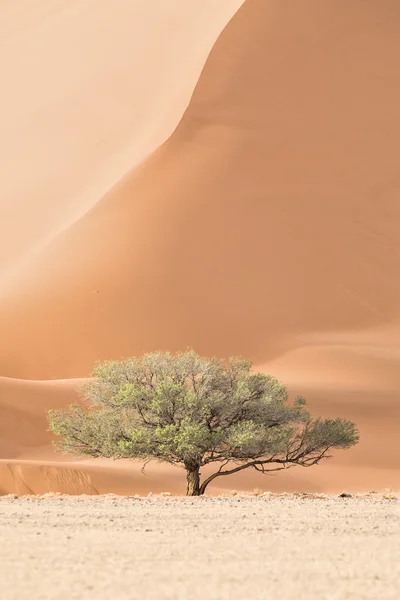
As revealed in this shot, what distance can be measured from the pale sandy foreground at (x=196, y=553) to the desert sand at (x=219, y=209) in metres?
18.2

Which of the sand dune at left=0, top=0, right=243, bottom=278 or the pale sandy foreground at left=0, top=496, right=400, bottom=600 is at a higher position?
the sand dune at left=0, top=0, right=243, bottom=278

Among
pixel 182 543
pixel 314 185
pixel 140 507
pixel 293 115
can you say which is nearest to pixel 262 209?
pixel 314 185

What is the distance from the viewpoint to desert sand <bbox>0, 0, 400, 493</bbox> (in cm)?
4631

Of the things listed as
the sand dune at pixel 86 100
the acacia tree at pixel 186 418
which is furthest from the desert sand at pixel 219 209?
the acacia tree at pixel 186 418

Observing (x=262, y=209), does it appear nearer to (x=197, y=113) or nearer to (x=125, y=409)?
(x=197, y=113)

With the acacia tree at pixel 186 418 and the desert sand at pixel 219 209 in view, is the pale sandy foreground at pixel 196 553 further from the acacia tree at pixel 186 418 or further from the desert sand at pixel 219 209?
the desert sand at pixel 219 209

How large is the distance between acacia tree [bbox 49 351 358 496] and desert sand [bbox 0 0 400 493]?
10827mm

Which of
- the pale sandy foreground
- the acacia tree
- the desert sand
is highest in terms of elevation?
the desert sand

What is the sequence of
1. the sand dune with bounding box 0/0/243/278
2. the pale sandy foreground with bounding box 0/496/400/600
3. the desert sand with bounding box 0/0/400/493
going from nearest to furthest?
the pale sandy foreground with bounding box 0/496/400/600
the desert sand with bounding box 0/0/400/493
the sand dune with bounding box 0/0/243/278

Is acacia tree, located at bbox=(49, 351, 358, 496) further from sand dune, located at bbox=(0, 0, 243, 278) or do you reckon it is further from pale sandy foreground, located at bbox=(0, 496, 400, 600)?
sand dune, located at bbox=(0, 0, 243, 278)

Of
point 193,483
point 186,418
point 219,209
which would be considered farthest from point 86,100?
point 186,418

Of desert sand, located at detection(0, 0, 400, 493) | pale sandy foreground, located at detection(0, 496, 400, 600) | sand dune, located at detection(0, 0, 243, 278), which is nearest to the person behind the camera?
pale sandy foreground, located at detection(0, 496, 400, 600)

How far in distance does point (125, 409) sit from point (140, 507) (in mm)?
5139

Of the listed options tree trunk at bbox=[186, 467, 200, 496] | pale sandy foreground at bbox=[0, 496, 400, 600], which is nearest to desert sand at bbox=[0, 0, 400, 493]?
tree trunk at bbox=[186, 467, 200, 496]
